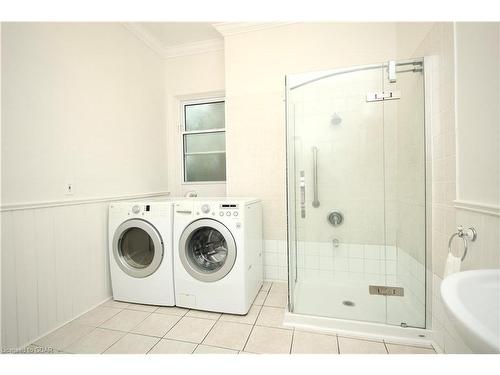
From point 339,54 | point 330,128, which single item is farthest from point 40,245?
point 339,54

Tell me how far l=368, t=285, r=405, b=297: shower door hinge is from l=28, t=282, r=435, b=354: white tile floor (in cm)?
30

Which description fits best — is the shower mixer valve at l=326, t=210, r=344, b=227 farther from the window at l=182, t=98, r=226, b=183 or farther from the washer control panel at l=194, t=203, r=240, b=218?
the window at l=182, t=98, r=226, b=183

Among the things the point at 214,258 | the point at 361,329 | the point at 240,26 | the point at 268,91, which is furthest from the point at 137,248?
the point at 240,26

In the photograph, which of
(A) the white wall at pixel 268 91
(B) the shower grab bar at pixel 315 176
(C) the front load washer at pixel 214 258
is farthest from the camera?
(A) the white wall at pixel 268 91

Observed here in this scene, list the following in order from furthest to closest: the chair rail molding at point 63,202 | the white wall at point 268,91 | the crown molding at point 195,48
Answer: the crown molding at point 195,48, the white wall at point 268,91, the chair rail molding at point 63,202

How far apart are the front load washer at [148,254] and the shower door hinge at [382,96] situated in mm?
1667

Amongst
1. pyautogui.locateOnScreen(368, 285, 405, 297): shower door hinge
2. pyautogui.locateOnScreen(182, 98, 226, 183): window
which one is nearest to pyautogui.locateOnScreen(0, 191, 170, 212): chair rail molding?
pyautogui.locateOnScreen(182, 98, 226, 183): window

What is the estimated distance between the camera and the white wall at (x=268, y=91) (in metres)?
2.04

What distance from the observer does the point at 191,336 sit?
1.38m

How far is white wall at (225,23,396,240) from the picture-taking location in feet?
6.70

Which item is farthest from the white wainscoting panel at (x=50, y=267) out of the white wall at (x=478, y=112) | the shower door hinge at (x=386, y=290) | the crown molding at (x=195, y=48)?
the white wall at (x=478, y=112)

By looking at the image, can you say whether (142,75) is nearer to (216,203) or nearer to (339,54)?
(216,203)

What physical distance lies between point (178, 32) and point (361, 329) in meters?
3.06

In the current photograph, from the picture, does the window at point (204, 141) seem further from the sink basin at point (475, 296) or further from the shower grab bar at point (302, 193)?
the sink basin at point (475, 296)
